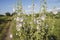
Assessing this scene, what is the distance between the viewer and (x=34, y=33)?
317 inches

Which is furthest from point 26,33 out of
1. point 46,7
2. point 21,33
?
point 46,7

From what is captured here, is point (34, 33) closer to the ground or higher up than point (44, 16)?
closer to the ground

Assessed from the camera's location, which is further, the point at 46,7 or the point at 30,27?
the point at 30,27

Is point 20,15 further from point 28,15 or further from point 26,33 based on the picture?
point 26,33

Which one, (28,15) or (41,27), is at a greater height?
(28,15)

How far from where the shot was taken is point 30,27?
320 inches

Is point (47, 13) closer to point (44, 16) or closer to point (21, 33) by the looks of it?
point (44, 16)

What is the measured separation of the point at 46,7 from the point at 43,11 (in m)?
0.19

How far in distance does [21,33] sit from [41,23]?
0.89 meters

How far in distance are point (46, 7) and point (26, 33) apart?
1357 millimetres

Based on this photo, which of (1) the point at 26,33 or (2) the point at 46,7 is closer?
(2) the point at 46,7

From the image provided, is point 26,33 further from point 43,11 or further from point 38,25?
point 43,11

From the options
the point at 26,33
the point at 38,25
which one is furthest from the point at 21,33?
the point at 38,25

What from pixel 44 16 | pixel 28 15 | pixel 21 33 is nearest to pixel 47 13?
pixel 44 16
